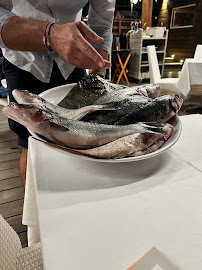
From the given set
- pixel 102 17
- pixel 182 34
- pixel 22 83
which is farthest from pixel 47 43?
pixel 182 34

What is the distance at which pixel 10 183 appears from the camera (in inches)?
62.5

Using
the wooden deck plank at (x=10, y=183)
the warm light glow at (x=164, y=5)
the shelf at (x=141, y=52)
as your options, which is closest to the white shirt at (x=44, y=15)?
the wooden deck plank at (x=10, y=183)

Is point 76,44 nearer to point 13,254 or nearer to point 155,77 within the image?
point 13,254

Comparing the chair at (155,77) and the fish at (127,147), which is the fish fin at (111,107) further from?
the chair at (155,77)

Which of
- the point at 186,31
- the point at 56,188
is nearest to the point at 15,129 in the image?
the point at 56,188

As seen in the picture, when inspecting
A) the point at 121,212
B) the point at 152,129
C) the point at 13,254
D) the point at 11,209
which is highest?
the point at 152,129

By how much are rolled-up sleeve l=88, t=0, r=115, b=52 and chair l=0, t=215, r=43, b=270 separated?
966 millimetres

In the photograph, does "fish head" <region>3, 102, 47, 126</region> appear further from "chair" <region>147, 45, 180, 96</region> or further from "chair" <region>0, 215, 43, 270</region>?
"chair" <region>147, 45, 180, 96</region>

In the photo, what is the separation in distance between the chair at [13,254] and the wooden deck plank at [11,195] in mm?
980

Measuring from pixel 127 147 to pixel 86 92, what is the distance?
0.36 m

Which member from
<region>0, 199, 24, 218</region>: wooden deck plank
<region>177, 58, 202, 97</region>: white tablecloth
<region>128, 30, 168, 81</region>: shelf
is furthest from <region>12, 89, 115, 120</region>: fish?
<region>128, 30, 168, 81</region>: shelf

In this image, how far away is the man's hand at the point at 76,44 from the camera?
0.54 metres

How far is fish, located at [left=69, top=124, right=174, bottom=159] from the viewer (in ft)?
1.34

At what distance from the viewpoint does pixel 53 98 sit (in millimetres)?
710
